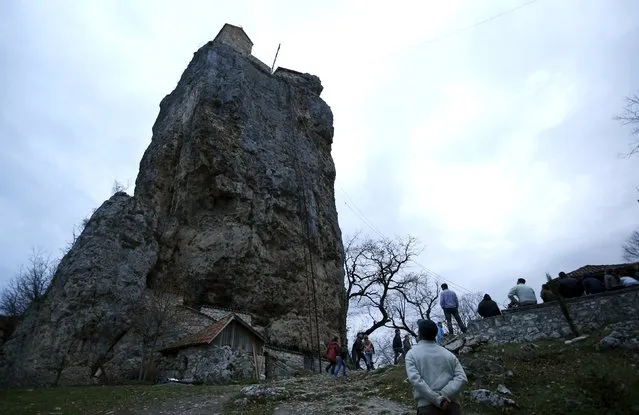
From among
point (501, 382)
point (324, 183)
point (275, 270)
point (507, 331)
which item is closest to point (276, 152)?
point (324, 183)

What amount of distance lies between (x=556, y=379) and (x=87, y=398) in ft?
46.3

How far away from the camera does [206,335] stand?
67.3 feet

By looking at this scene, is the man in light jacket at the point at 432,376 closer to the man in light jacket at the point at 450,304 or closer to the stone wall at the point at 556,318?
the stone wall at the point at 556,318

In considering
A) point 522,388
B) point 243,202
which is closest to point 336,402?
point 522,388

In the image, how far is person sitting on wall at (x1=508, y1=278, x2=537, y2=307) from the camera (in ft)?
44.9

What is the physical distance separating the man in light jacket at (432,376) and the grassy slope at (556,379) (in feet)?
17.1

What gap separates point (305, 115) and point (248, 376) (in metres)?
25.6

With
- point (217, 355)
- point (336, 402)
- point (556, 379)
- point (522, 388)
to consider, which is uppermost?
point (217, 355)

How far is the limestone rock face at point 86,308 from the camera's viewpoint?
18.3m

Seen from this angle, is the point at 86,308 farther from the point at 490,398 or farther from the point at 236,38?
the point at 236,38

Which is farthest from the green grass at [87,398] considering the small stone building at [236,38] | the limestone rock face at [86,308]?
the small stone building at [236,38]

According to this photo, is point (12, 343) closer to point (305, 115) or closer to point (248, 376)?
point (248, 376)

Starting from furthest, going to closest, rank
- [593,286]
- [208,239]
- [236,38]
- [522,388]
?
[236,38], [208,239], [593,286], [522,388]

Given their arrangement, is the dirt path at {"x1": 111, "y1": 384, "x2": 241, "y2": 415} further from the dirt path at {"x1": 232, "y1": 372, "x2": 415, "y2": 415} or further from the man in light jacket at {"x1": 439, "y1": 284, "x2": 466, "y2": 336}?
the man in light jacket at {"x1": 439, "y1": 284, "x2": 466, "y2": 336}
